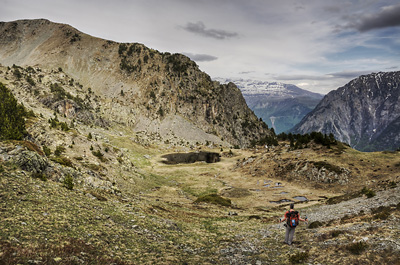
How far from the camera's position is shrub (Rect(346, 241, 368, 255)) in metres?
14.0

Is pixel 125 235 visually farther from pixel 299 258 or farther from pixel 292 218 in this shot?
pixel 292 218

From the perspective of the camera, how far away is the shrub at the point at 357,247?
1404 centimetres

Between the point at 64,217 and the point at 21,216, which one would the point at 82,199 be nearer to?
the point at 64,217

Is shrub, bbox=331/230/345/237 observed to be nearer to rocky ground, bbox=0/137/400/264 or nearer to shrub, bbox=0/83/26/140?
rocky ground, bbox=0/137/400/264

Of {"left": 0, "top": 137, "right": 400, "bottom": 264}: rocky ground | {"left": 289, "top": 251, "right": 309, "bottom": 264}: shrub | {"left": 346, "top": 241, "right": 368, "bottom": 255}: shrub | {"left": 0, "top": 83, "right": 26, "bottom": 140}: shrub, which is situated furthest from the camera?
{"left": 0, "top": 83, "right": 26, "bottom": 140}: shrub

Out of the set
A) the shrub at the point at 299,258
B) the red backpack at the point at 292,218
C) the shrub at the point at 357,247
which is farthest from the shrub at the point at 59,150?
the shrub at the point at 357,247

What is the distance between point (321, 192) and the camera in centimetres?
5994

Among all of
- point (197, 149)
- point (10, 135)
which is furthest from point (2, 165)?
point (197, 149)

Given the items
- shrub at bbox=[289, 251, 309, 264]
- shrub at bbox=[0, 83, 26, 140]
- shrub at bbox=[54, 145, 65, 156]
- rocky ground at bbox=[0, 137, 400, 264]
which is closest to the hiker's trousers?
rocky ground at bbox=[0, 137, 400, 264]

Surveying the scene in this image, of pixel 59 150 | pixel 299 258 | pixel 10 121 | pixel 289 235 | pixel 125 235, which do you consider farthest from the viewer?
pixel 59 150

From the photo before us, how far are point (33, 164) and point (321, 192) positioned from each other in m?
63.8

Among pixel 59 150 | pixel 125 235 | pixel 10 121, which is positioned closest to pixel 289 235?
pixel 125 235

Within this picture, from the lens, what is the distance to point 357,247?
1428cm

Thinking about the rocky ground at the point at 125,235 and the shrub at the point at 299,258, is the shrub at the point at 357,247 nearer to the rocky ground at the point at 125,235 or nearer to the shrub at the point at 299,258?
the rocky ground at the point at 125,235
